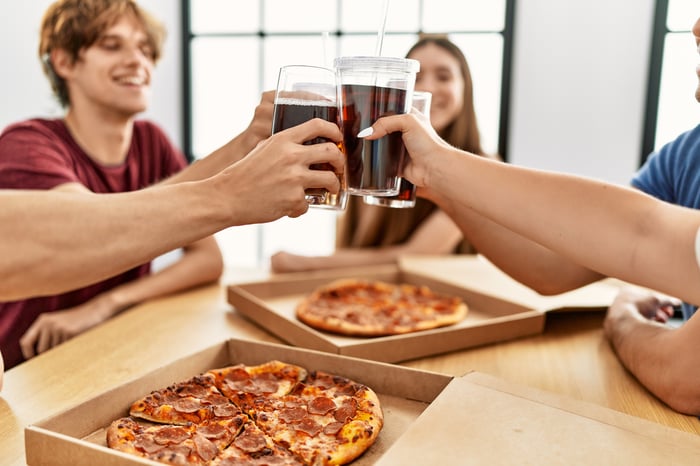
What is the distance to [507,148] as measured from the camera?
4.56 metres

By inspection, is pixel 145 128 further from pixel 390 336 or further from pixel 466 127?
pixel 390 336

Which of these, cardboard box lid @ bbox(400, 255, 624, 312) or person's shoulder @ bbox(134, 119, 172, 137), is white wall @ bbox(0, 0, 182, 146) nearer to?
person's shoulder @ bbox(134, 119, 172, 137)

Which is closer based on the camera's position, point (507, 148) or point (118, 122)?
point (118, 122)

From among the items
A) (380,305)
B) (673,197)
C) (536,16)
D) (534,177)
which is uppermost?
(536,16)

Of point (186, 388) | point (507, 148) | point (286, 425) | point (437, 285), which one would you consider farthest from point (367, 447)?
point (507, 148)

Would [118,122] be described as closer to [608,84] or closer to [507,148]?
[507,148]

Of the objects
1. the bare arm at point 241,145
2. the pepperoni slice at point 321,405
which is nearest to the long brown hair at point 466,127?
the bare arm at point 241,145

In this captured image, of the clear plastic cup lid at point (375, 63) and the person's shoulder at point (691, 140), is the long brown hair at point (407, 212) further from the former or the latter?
the clear plastic cup lid at point (375, 63)

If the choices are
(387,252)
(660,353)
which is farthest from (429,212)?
(660,353)

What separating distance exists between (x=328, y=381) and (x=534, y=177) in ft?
1.69

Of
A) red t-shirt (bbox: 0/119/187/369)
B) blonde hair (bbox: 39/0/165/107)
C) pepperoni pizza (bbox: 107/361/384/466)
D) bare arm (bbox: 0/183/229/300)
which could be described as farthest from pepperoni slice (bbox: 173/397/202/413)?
blonde hair (bbox: 39/0/165/107)

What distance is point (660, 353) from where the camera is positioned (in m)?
1.25

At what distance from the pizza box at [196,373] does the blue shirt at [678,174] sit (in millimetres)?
763

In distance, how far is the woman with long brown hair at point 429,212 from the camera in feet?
8.84
